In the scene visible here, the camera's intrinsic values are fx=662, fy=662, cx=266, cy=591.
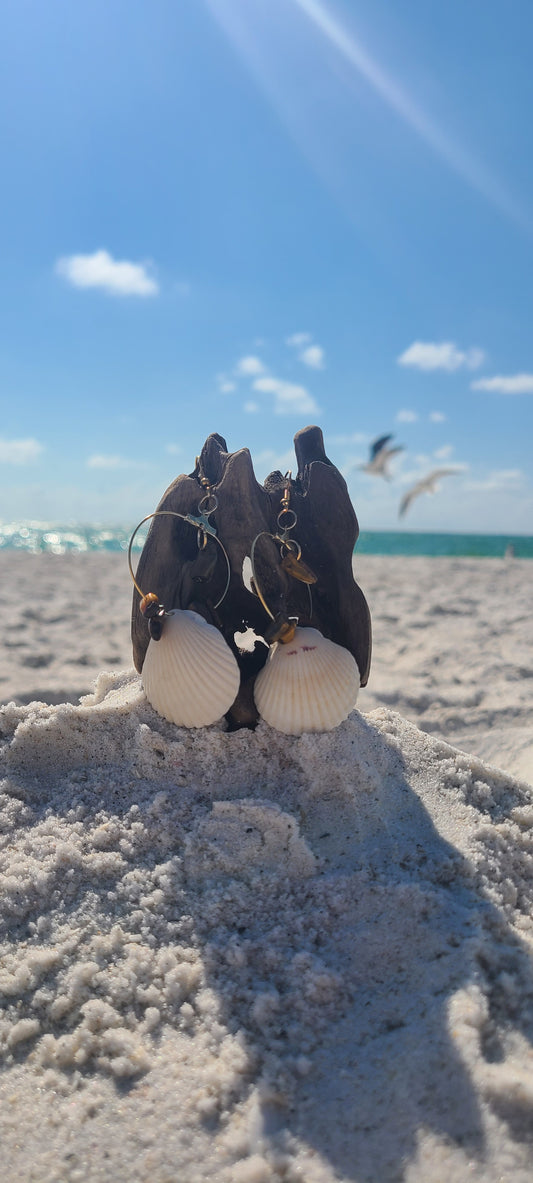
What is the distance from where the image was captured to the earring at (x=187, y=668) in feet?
6.23

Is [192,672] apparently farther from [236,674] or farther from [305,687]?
[305,687]

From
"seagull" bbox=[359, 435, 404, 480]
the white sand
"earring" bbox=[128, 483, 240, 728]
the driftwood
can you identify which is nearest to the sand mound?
the white sand

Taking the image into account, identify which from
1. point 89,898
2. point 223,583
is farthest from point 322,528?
point 89,898

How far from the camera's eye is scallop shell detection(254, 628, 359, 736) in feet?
6.37

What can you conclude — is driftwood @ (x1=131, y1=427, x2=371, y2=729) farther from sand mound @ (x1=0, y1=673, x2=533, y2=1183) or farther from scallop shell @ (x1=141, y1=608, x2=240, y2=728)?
sand mound @ (x1=0, y1=673, x2=533, y2=1183)

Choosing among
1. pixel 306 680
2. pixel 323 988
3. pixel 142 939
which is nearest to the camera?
pixel 323 988

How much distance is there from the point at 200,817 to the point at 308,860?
1.04 feet

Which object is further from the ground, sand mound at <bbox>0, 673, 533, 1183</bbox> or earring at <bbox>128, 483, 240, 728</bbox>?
earring at <bbox>128, 483, 240, 728</bbox>

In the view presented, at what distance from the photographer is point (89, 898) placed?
161cm

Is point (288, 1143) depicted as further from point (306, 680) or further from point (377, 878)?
point (306, 680)

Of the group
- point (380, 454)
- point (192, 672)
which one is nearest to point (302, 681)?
point (192, 672)

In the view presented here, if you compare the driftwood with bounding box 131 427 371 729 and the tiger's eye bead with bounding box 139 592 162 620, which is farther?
the driftwood with bounding box 131 427 371 729

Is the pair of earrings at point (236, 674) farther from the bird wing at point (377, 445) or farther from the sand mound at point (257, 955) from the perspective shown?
the bird wing at point (377, 445)

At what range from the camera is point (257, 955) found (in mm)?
1481
